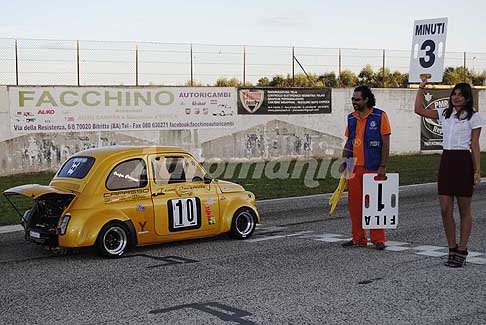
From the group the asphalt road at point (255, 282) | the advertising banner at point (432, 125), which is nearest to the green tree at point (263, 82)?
the advertising banner at point (432, 125)

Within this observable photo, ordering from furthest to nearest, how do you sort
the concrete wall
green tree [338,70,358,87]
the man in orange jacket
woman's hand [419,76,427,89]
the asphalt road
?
green tree [338,70,358,87]
the concrete wall
the man in orange jacket
woman's hand [419,76,427,89]
the asphalt road

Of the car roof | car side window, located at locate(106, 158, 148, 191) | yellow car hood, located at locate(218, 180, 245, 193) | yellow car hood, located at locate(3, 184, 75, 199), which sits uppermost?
the car roof

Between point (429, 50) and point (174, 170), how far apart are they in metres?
4.11

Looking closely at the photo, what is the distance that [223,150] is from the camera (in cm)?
2638

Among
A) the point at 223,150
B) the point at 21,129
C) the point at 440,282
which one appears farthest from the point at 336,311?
the point at 223,150

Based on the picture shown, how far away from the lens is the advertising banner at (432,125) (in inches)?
1250

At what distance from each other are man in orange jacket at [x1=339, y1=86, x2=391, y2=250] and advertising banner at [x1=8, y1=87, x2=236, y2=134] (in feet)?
51.4

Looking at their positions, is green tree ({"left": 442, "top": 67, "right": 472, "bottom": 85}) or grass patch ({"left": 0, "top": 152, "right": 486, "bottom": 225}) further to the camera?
green tree ({"left": 442, "top": 67, "right": 472, "bottom": 85})

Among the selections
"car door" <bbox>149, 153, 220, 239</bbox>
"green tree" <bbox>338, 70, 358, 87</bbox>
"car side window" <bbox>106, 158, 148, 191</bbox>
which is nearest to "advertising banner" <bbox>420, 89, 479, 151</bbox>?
"green tree" <bbox>338, 70, 358, 87</bbox>

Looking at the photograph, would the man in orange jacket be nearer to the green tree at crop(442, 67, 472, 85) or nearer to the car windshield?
the car windshield

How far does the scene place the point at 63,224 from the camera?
874 cm

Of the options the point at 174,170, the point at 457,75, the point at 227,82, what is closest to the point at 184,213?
the point at 174,170

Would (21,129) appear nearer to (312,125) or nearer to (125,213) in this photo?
(312,125)

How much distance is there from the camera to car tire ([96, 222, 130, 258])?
8844mm
